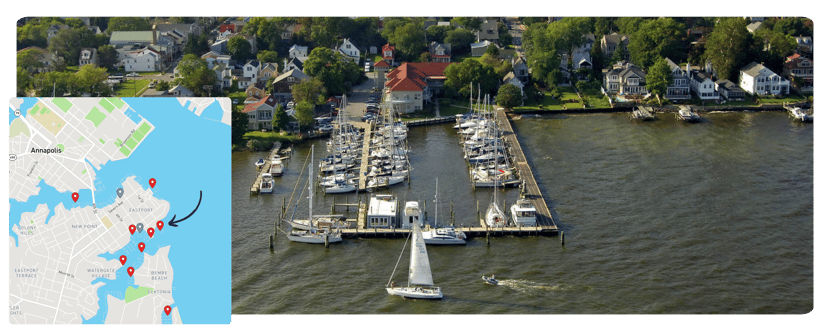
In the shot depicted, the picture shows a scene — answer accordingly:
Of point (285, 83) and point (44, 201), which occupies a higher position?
point (285, 83)

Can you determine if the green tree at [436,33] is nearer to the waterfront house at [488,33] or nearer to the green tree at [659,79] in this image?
the waterfront house at [488,33]

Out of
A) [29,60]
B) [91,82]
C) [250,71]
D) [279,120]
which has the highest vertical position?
[29,60]

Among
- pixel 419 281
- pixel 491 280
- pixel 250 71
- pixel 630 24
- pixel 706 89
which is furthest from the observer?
pixel 630 24

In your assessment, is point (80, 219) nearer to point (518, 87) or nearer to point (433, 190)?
point (433, 190)

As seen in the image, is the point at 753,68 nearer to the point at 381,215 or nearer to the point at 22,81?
the point at 381,215

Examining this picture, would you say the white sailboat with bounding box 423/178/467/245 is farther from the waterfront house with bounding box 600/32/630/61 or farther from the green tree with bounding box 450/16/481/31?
the green tree with bounding box 450/16/481/31

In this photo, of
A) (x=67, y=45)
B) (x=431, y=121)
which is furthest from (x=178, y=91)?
(x=431, y=121)

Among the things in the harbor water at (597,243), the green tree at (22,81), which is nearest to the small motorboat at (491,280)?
the harbor water at (597,243)

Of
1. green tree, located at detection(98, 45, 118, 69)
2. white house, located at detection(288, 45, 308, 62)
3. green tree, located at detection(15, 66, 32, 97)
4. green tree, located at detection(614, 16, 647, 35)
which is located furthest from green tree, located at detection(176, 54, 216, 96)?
green tree, located at detection(614, 16, 647, 35)
